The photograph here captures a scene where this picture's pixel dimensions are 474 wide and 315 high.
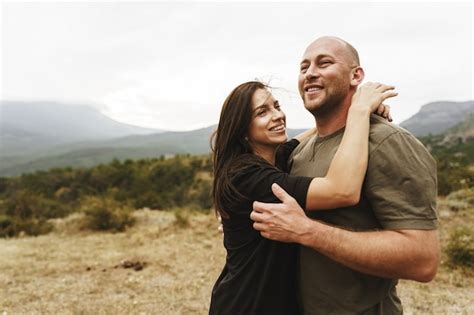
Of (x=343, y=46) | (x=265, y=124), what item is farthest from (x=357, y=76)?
(x=265, y=124)

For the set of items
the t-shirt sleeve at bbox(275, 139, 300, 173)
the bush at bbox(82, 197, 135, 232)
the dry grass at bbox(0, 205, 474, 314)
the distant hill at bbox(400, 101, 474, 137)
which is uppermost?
the distant hill at bbox(400, 101, 474, 137)

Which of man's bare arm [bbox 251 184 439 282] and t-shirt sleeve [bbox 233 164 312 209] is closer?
man's bare arm [bbox 251 184 439 282]

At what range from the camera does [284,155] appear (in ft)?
7.88

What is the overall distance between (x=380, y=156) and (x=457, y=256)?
242 inches

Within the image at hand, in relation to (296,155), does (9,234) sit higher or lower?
lower

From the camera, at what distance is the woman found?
160cm

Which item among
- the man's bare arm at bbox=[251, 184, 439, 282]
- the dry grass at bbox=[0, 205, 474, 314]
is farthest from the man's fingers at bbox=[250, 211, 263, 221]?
the dry grass at bbox=[0, 205, 474, 314]

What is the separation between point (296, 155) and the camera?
220 centimetres

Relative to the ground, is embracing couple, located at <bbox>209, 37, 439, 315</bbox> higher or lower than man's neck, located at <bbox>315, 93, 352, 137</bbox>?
lower

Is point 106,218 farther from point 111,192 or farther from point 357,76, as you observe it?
point 357,76

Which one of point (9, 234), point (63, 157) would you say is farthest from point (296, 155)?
point (63, 157)

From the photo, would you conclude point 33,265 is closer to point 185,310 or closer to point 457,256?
→ point 185,310

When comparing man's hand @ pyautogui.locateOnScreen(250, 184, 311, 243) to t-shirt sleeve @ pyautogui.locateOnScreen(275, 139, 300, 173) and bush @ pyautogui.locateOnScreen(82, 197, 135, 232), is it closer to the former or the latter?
t-shirt sleeve @ pyautogui.locateOnScreen(275, 139, 300, 173)

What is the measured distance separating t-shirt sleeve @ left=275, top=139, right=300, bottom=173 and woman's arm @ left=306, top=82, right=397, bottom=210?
608mm
